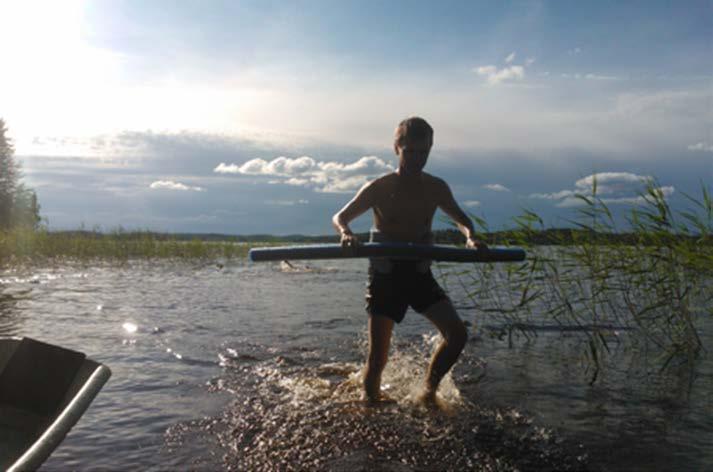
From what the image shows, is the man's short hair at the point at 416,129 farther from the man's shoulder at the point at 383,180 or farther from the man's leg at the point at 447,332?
the man's leg at the point at 447,332

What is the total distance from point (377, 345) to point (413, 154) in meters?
1.73

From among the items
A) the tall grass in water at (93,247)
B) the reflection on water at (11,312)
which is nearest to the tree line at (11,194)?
the tall grass in water at (93,247)

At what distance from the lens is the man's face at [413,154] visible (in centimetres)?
452

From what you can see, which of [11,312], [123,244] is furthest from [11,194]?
[11,312]

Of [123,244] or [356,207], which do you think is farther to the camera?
[123,244]

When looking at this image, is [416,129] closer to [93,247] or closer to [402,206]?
[402,206]

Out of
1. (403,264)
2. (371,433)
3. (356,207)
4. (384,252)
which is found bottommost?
(371,433)

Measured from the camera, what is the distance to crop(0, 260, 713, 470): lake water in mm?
4164

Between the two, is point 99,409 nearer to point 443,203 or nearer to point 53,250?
point 443,203

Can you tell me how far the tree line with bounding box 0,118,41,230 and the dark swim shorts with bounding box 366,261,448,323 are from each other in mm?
48446

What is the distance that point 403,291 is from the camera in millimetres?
4688

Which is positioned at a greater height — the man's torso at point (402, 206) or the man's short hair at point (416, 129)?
the man's short hair at point (416, 129)

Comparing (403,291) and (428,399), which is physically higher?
(403,291)

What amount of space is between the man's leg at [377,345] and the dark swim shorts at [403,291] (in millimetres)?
86
